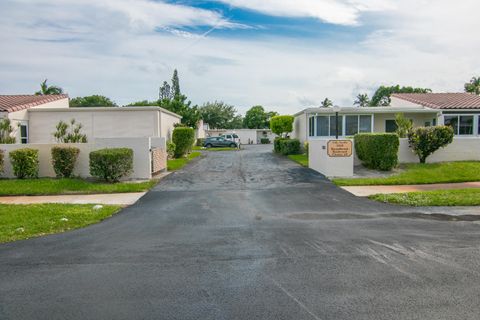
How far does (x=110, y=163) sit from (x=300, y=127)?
676 inches

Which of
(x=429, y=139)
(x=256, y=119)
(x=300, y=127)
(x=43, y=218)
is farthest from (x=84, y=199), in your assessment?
(x=256, y=119)

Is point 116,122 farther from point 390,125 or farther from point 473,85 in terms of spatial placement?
point 473,85

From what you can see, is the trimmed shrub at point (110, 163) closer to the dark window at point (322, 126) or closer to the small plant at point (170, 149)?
the small plant at point (170, 149)

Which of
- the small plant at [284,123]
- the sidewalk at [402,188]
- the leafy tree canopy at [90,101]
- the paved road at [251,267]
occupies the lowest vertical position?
the paved road at [251,267]

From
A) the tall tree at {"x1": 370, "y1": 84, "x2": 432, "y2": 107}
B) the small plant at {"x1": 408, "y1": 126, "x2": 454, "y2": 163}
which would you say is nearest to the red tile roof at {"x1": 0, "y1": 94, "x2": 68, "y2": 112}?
the small plant at {"x1": 408, "y1": 126, "x2": 454, "y2": 163}

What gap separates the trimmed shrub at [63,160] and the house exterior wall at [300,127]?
15.4 m

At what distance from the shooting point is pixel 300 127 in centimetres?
2855

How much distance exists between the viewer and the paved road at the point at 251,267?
4230 mm

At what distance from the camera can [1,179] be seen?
15.0 metres

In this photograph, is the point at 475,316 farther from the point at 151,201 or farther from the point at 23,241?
the point at 151,201

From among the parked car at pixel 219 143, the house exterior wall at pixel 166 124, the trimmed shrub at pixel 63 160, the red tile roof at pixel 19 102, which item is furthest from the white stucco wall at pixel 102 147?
the parked car at pixel 219 143

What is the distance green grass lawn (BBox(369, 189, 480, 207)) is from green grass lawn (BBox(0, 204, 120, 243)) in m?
7.61

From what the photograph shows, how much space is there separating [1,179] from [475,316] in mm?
16028

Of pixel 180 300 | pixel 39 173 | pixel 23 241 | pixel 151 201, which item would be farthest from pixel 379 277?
pixel 39 173
